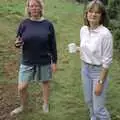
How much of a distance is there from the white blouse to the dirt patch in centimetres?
182

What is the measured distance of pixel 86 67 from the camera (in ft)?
16.3

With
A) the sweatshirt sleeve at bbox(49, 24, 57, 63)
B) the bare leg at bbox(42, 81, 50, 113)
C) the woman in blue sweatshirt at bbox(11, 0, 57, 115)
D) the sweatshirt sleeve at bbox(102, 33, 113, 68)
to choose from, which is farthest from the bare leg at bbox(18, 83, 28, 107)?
the sweatshirt sleeve at bbox(102, 33, 113, 68)

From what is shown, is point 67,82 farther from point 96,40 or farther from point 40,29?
point 96,40

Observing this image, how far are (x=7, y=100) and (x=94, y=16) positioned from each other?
8.71ft

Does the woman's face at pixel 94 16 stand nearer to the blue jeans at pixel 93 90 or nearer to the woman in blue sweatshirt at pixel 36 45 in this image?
the blue jeans at pixel 93 90

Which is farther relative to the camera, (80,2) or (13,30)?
(80,2)

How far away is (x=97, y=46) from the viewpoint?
4703 mm

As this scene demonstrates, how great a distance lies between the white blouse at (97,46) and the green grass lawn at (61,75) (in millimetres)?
1604

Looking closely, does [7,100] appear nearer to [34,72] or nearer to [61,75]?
[34,72]

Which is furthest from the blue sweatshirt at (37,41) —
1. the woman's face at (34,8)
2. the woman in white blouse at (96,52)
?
the woman in white blouse at (96,52)

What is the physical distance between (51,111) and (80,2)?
1203 centimetres

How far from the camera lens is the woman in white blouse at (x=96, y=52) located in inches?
184

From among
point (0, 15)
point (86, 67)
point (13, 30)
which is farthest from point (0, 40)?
point (86, 67)

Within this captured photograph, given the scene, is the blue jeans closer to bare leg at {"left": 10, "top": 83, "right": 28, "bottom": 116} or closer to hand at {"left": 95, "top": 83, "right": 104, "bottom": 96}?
hand at {"left": 95, "top": 83, "right": 104, "bottom": 96}
